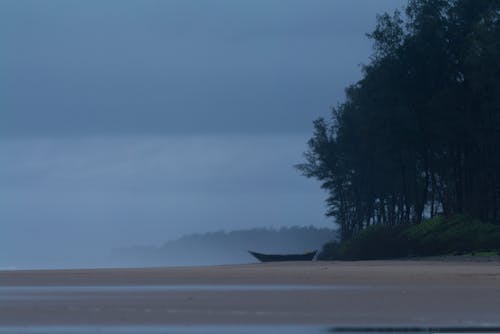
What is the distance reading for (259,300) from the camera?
771 inches

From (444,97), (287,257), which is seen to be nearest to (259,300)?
(444,97)

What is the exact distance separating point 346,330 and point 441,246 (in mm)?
36726

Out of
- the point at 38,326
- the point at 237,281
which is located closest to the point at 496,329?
the point at 38,326

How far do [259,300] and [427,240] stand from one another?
110 feet

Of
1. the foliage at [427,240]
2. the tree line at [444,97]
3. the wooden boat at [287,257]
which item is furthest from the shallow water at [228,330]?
the wooden boat at [287,257]

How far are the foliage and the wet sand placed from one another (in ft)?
68.1

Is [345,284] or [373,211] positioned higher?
[373,211]

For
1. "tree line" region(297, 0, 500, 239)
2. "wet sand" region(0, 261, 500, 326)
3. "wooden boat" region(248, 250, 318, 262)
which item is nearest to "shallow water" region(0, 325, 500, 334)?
"wet sand" region(0, 261, 500, 326)

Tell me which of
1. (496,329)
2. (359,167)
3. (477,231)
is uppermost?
(359,167)

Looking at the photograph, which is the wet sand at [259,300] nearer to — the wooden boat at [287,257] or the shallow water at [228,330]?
the shallow water at [228,330]

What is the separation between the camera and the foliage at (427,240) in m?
49.2

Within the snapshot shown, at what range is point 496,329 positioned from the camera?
1438 centimetres

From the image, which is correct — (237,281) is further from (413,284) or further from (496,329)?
(496,329)

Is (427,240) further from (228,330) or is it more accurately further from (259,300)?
(228,330)
